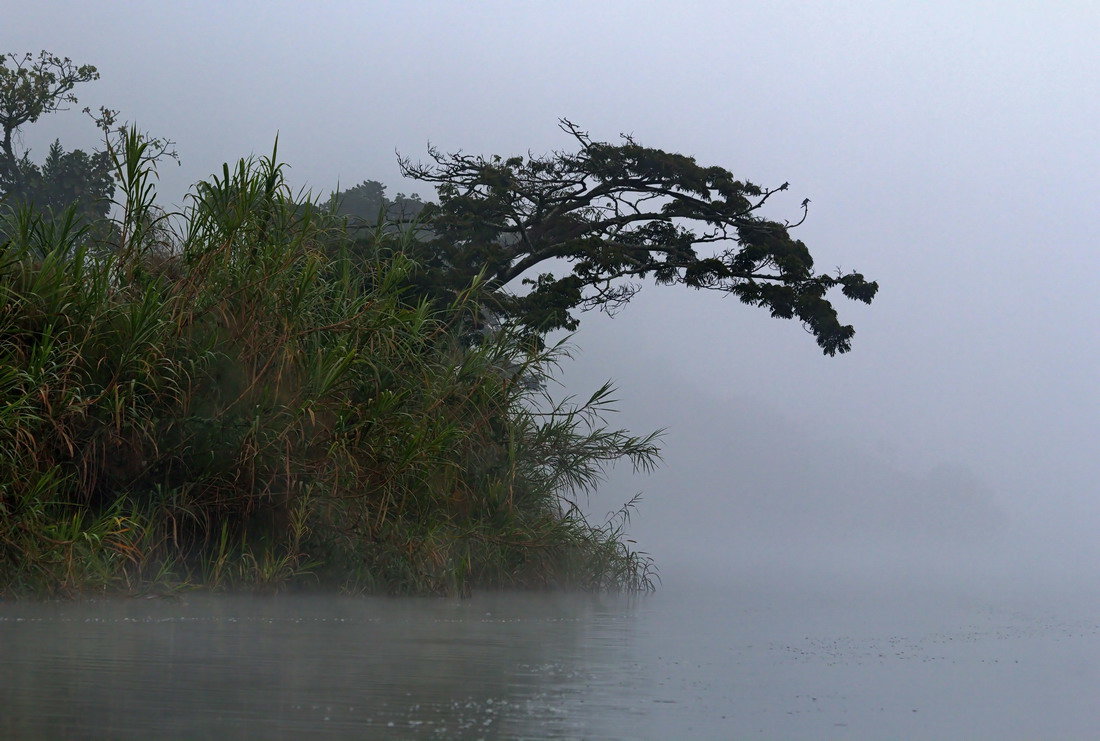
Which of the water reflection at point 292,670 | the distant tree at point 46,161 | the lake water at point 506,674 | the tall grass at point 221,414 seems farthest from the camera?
the distant tree at point 46,161

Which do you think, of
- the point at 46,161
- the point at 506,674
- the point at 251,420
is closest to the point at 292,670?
the point at 506,674

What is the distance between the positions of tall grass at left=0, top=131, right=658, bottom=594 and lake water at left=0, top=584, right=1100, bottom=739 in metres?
0.33

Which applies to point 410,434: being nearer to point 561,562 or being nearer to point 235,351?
point 235,351

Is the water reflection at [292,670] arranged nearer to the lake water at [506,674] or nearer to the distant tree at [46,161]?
the lake water at [506,674]

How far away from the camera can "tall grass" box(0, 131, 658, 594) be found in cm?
696

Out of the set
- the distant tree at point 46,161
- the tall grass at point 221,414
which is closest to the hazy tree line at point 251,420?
the tall grass at point 221,414

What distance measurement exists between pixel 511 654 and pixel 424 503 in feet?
10.9

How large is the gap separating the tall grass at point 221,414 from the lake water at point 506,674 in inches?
12.8

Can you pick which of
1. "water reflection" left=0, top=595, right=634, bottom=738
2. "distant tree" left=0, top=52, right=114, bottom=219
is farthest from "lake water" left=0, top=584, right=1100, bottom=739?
"distant tree" left=0, top=52, right=114, bottom=219

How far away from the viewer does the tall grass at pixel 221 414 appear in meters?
6.96

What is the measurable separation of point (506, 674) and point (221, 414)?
3530 millimetres

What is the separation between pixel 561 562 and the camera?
10469 millimetres

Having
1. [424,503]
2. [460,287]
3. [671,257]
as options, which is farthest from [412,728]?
[671,257]

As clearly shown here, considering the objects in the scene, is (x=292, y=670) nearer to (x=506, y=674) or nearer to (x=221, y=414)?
(x=506, y=674)
